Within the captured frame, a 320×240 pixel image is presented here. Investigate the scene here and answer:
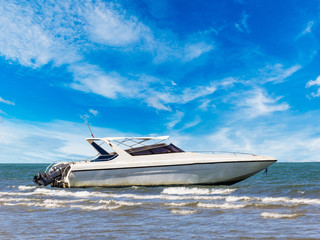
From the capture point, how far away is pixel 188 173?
16.0m

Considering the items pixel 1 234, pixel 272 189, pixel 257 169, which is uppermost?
pixel 257 169

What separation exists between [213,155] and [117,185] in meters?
5.89

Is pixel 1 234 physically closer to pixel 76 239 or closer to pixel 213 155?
pixel 76 239

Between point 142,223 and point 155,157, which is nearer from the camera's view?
point 142,223

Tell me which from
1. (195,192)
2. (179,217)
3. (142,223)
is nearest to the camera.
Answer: (142,223)

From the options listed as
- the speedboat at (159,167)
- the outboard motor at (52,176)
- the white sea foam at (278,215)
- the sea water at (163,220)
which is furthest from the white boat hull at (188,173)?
the white sea foam at (278,215)

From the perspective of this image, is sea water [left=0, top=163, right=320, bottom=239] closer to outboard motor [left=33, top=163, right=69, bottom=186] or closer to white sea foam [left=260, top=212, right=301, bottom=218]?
white sea foam [left=260, top=212, right=301, bottom=218]

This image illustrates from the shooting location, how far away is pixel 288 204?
1038 cm

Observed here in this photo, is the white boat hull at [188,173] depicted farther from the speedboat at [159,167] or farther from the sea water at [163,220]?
the sea water at [163,220]

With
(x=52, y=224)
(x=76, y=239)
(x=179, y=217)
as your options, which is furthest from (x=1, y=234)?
(x=179, y=217)

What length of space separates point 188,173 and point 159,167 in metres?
1.65

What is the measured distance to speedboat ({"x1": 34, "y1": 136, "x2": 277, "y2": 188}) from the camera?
15.9 meters

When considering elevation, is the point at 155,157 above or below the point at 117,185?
above

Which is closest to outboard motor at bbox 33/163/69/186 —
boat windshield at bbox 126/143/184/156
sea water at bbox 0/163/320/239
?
boat windshield at bbox 126/143/184/156
